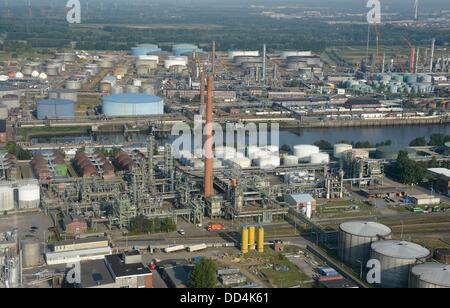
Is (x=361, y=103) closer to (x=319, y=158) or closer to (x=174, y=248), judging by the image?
(x=319, y=158)

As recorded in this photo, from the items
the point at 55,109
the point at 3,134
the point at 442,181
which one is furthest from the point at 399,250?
the point at 55,109

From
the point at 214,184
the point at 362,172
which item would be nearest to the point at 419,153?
the point at 362,172

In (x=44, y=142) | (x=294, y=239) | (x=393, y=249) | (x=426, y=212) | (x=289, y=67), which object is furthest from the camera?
(x=289, y=67)

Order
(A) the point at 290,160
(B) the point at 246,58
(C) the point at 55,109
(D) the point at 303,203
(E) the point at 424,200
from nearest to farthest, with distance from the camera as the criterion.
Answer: (D) the point at 303,203
(E) the point at 424,200
(A) the point at 290,160
(C) the point at 55,109
(B) the point at 246,58

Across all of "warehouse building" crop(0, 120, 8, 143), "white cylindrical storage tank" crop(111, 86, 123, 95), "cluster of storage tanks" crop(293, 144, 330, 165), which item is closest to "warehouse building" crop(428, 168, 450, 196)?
"cluster of storage tanks" crop(293, 144, 330, 165)

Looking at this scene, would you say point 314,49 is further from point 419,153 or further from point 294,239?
point 294,239
